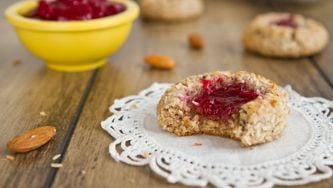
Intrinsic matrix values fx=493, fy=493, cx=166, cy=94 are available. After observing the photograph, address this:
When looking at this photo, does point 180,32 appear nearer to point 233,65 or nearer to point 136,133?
point 233,65

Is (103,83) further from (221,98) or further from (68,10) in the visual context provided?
(221,98)

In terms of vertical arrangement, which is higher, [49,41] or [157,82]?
[49,41]

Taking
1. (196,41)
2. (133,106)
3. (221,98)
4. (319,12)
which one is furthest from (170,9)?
(221,98)

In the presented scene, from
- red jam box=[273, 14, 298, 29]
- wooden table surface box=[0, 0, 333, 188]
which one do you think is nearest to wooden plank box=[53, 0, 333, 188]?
wooden table surface box=[0, 0, 333, 188]

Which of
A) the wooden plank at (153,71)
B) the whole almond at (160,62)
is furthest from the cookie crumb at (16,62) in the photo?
the whole almond at (160,62)

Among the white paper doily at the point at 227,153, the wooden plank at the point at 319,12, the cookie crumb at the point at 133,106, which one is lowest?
the wooden plank at the point at 319,12

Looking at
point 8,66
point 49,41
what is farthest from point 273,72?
point 8,66

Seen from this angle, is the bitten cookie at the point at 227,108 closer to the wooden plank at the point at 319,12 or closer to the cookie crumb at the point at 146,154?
the cookie crumb at the point at 146,154
